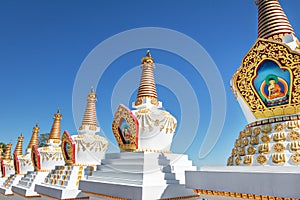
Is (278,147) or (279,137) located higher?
(279,137)

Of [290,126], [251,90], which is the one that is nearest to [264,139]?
[290,126]

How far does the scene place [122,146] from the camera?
1045cm

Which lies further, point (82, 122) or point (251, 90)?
point (82, 122)

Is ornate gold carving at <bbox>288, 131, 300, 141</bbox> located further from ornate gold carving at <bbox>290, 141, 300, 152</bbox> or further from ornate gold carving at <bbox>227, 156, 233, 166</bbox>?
ornate gold carving at <bbox>227, 156, 233, 166</bbox>

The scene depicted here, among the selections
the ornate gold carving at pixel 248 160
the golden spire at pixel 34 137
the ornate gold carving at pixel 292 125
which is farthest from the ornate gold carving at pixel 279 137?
the golden spire at pixel 34 137

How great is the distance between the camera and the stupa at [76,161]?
12.0 metres

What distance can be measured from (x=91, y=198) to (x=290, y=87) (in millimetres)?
8819

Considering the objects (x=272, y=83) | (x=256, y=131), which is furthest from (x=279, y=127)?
(x=272, y=83)

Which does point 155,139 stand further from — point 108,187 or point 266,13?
point 266,13

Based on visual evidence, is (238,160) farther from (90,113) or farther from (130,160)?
(90,113)

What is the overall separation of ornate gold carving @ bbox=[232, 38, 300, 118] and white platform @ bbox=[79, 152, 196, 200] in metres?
3.96

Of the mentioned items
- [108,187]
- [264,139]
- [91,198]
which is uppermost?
[264,139]

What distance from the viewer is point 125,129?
409 inches

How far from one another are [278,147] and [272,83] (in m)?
1.58
